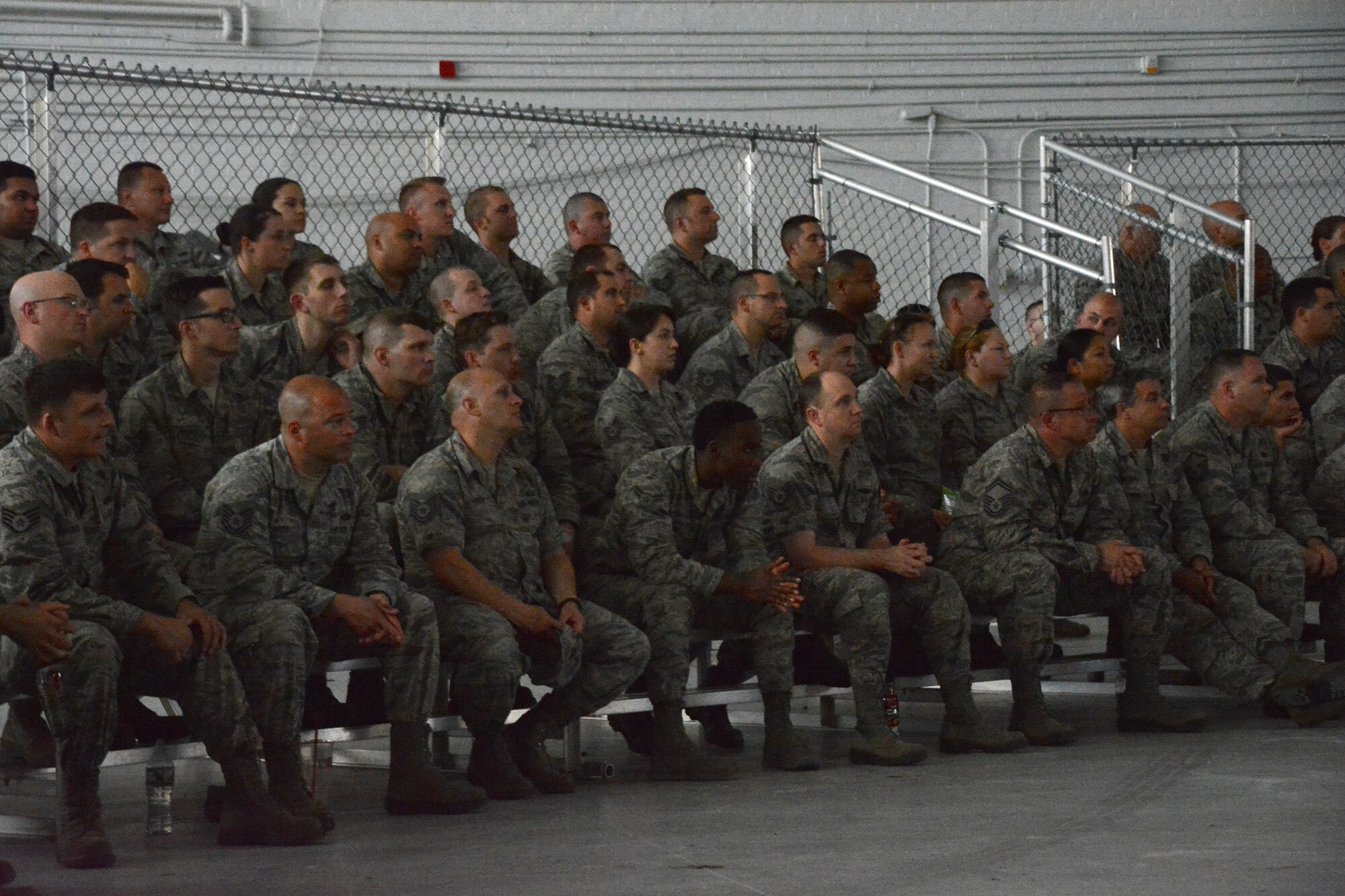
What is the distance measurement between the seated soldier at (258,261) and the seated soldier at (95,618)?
1.99m

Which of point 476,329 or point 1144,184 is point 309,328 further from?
point 1144,184

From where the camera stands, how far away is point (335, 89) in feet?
23.5

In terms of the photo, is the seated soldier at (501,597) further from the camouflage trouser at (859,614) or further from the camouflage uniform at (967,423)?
the camouflage uniform at (967,423)

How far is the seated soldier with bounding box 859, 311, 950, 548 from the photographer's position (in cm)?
717

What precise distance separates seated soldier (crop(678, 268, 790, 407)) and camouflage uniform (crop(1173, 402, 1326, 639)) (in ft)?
5.48

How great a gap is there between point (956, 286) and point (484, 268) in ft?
6.65

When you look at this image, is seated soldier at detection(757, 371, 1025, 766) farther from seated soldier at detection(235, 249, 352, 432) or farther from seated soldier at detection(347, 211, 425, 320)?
seated soldier at detection(347, 211, 425, 320)

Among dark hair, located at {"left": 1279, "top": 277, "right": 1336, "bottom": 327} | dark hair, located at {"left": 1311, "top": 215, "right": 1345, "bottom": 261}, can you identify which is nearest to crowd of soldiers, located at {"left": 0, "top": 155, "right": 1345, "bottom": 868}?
dark hair, located at {"left": 1279, "top": 277, "right": 1336, "bottom": 327}

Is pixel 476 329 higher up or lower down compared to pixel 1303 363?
lower down

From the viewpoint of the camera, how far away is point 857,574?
611 cm

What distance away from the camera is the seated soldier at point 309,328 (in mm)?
6312

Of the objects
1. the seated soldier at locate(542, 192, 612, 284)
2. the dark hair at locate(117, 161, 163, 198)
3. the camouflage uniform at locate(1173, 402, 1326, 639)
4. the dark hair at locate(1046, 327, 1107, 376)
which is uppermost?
the seated soldier at locate(542, 192, 612, 284)

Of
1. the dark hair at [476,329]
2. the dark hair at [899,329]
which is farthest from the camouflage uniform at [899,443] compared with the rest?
the dark hair at [476,329]

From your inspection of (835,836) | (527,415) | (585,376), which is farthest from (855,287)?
(835,836)
